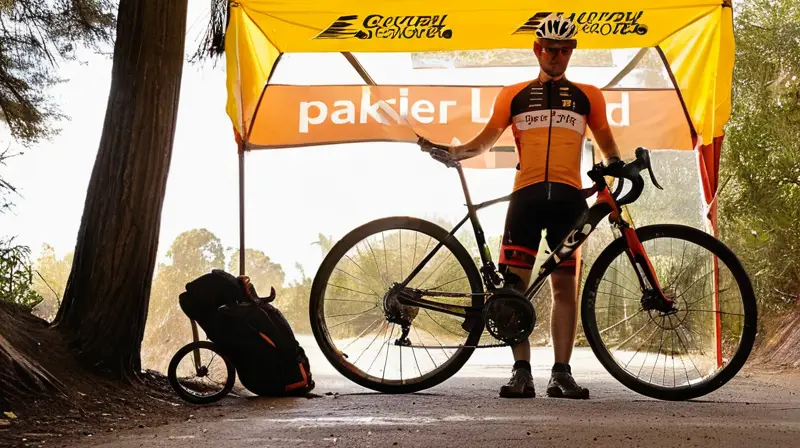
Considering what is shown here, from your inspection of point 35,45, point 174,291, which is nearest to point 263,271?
point 174,291

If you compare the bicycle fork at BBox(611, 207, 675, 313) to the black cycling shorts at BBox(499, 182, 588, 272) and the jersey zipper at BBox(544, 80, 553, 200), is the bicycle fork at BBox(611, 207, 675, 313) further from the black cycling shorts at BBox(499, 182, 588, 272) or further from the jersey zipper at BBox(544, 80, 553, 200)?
the jersey zipper at BBox(544, 80, 553, 200)

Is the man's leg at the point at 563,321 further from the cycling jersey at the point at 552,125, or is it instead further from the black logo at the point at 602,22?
the black logo at the point at 602,22

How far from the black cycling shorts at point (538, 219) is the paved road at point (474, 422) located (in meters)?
0.56

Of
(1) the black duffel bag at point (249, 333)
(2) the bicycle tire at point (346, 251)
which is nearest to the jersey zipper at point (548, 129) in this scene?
(2) the bicycle tire at point (346, 251)

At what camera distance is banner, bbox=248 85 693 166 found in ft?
14.8

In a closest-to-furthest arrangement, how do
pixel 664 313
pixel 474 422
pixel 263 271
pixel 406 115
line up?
1. pixel 474 422
2. pixel 664 313
3. pixel 406 115
4. pixel 263 271

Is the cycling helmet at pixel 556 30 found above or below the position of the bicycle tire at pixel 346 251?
above

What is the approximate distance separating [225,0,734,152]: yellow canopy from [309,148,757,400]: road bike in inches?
47.9

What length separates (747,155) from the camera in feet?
21.2

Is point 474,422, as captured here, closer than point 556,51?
Yes

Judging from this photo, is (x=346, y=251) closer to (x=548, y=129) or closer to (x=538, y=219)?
(x=538, y=219)

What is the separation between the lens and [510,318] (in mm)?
2994

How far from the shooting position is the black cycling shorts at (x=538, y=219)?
312 centimetres

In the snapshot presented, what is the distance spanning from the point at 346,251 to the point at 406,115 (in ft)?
5.37
